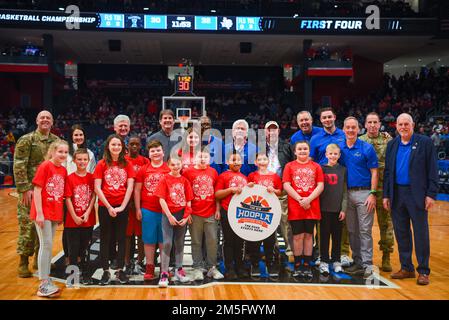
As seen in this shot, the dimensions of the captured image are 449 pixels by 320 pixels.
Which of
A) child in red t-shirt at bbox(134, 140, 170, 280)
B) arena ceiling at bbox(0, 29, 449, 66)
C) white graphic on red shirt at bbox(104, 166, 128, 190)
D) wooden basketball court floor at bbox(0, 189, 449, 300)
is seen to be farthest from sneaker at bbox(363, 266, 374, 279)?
arena ceiling at bbox(0, 29, 449, 66)

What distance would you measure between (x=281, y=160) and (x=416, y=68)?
87.1 ft

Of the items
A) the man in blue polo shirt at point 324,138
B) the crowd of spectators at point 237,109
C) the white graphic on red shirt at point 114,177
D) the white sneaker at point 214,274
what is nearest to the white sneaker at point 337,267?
the man in blue polo shirt at point 324,138

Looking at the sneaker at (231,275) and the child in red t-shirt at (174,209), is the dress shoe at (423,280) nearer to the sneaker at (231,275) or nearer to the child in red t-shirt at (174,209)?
the sneaker at (231,275)

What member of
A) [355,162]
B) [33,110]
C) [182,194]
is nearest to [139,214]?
[182,194]

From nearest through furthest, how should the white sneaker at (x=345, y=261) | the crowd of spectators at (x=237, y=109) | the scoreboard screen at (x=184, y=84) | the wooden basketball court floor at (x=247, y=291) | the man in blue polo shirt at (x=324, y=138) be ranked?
the wooden basketball court floor at (x=247, y=291)
the white sneaker at (x=345, y=261)
the man in blue polo shirt at (x=324, y=138)
the scoreboard screen at (x=184, y=84)
the crowd of spectators at (x=237, y=109)

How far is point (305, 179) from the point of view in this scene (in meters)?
4.34

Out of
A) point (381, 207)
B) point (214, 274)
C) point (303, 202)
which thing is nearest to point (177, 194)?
point (214, 274)

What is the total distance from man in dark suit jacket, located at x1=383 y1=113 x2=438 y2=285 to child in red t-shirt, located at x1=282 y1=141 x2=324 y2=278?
32.3 inches

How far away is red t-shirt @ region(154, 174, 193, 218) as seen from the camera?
4125 millimetres

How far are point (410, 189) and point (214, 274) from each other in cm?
A: 224

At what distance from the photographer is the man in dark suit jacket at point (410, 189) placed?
4258mm

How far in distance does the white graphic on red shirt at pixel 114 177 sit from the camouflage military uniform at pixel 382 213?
2.93 m

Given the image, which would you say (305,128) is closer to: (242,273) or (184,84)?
(242,273)
